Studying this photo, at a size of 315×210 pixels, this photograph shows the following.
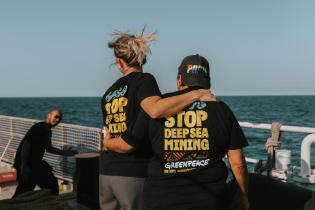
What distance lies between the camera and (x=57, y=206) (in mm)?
5949

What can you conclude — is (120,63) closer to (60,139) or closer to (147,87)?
(147,87)

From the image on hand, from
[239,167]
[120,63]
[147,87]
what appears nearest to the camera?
[239,167]

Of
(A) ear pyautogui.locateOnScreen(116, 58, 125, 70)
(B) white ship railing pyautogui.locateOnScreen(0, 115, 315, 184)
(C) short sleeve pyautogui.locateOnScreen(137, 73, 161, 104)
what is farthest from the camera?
(B) white ship railing pyautogui.locateOnScreen(0, 115, 315, 184)

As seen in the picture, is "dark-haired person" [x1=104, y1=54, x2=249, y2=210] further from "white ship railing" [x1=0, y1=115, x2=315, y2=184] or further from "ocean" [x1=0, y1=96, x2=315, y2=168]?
"white ship railing" [x1=0, y1=115, x2=315, y2=184]

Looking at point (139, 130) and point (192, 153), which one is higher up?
point (139, 130)

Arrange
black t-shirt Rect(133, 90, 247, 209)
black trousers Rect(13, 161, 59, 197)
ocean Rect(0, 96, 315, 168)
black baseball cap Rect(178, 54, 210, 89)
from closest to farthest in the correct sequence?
black t-shirt Rect(133, 90, 247, 209) → black baseball cap Rect(178, 54, 210, 89) → black trousers Rect(13, 161, 59, 197) → ocean Rect(0, 96, 315, 168)

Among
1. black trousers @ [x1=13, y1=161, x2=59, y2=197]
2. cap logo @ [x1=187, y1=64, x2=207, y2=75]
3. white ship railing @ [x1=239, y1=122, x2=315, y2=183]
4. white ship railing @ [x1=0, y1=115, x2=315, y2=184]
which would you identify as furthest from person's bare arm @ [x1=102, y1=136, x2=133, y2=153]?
white ship railing @ [x1=0, y1=115, x2=315, y2=184]

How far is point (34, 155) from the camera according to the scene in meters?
6.25

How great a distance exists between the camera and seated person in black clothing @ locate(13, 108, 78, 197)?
6078 millimetres

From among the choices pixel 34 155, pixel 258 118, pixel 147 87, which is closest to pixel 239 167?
pixel 147 87

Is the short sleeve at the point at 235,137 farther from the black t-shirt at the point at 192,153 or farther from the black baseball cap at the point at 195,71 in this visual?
the black baseball cap at the point at 195,71

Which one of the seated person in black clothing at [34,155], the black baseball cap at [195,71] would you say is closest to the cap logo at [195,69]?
the black baseball cap at [195,71]

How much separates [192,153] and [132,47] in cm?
96

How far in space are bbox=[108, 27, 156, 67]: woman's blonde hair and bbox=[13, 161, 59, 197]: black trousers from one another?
3677mm
